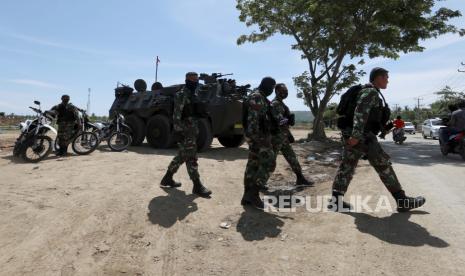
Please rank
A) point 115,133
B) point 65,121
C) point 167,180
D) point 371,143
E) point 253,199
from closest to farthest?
point 371,143 → point 253,199 → point 167,180 → point 65,121 → point 115,133

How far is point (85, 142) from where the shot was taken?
9500 mm

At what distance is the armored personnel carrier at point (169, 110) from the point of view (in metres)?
9.88

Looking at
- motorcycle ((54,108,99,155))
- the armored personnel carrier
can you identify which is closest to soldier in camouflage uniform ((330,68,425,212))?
the armored personnel carrier

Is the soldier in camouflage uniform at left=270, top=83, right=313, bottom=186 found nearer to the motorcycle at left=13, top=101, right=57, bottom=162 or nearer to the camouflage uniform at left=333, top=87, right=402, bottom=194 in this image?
the camouflage uniform at left=333, top=87, right=402, bottom=194

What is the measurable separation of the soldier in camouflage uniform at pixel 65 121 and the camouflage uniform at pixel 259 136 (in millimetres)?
5868

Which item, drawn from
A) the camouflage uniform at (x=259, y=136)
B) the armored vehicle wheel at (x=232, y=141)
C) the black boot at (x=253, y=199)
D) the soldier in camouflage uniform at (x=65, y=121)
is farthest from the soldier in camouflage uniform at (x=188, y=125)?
the armored vehicle wheel at (x=232, y=141)

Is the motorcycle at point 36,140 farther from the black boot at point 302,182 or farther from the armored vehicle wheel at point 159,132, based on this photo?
the black boot at point 302,182

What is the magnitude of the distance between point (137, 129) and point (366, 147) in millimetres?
8315

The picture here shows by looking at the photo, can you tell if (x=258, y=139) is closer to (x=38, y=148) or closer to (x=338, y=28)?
(x=38, y=148)

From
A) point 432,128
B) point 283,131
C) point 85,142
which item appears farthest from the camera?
point 432,128

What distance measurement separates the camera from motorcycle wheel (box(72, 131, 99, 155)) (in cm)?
935

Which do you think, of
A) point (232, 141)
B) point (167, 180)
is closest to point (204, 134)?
point (232, 141)

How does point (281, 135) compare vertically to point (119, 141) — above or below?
above

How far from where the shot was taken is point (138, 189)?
5.59 m
